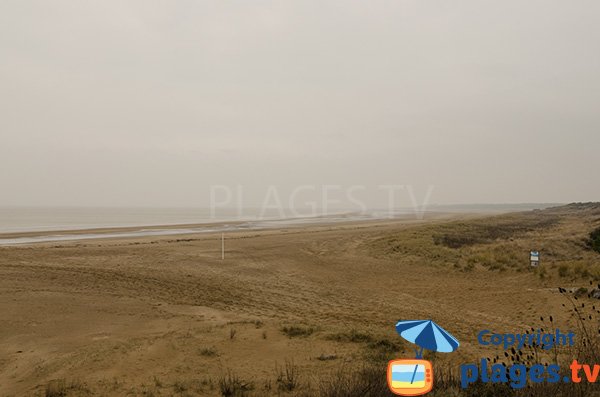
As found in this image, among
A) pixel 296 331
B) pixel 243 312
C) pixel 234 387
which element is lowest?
pixel 243 312

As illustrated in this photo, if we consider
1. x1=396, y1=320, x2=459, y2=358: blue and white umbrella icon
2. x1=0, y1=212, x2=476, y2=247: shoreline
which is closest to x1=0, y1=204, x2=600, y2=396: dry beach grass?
x1=396, y1=320, x2=459, y2=358: blue and white umbrella icon

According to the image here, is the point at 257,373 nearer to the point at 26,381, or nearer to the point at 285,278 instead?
the point at 26,381

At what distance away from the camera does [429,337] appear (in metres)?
4.78

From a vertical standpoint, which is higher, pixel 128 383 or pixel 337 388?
pixel 337 388

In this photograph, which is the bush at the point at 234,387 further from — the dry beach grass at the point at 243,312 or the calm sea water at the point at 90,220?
the calm sea water at the point at 90,220

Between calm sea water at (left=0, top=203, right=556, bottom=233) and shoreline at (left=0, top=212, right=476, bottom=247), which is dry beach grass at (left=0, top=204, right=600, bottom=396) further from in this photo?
calm sea water at (left=0, top=203, right=556, bottom=233)

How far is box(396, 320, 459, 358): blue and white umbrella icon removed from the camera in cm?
462

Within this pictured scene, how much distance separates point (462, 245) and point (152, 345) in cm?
2274

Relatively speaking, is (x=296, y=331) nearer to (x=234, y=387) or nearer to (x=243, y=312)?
(x=243, y=312)

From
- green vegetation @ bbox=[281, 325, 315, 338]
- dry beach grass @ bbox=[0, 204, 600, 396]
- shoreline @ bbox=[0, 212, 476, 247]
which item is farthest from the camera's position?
shoreline @ bbox=[0, 212, 476, 247]

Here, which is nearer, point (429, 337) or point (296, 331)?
point (429, 337)

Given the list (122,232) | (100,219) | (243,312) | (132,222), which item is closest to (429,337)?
(243,312)

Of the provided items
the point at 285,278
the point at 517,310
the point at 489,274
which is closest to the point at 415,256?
the point at 489,274

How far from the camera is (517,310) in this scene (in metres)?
12.3
